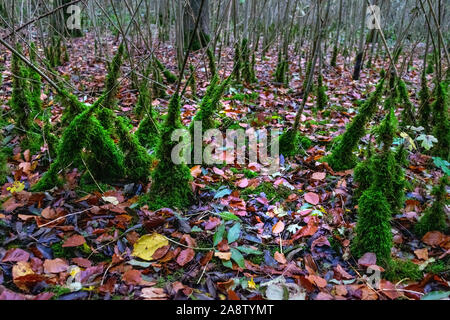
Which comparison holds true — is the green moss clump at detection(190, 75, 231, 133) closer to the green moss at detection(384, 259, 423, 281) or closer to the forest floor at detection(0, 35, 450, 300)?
the forest floor at detection(0, 35, 450, 300)

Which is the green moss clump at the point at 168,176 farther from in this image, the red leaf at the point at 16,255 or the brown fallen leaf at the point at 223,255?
the red leaf at the point at 16,255

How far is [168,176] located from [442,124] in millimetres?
2496

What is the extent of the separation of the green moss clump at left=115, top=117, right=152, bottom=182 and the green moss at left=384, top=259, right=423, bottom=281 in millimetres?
1658

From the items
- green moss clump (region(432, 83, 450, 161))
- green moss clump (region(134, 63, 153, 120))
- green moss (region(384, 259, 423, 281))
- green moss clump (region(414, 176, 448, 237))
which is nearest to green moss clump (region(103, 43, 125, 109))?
green moss clump (region(134, 63, 153, 120))

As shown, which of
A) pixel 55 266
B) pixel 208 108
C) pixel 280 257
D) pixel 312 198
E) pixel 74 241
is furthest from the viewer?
pixel 208 108

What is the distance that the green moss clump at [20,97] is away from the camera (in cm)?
280

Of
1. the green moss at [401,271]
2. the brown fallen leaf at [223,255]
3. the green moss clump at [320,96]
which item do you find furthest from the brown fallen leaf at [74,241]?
the green moss clump at [320,96]

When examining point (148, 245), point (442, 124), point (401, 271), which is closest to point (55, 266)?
point (148, 245)

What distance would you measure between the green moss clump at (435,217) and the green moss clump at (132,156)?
1867 mm

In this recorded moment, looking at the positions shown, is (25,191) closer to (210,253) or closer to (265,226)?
(210,253)

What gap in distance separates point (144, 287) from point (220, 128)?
6.76ft

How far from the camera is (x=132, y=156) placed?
2.33m

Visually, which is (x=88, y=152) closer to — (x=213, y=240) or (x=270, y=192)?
(x=213, y=240)

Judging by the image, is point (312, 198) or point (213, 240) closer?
point (213, 240)
